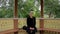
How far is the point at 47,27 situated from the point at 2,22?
1818 mm

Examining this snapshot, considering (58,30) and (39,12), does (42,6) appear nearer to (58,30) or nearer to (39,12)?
(39,12)

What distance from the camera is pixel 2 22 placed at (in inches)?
234

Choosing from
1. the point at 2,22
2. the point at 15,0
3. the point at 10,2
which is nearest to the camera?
the point at 2,22

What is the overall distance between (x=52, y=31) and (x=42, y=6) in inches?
40.8

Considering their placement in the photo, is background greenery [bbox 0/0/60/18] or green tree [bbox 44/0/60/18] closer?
background greenery [bbox 0/0/60/18]

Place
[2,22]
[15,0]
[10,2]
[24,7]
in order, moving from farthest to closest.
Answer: [24,7], [10,2], [15,0], [2,22]

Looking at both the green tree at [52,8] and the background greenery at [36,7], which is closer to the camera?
the background greenery at [36,7]

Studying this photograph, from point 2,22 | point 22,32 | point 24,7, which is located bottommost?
→ point 22,32

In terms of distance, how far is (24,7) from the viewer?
7.55 metres

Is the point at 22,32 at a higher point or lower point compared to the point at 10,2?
lower

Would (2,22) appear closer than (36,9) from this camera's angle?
Yes

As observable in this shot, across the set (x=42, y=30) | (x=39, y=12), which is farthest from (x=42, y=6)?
(x=42, y=30)

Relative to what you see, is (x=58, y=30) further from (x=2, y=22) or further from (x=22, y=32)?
(x=2, y=22)

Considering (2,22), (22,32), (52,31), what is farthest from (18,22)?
(52,31)
